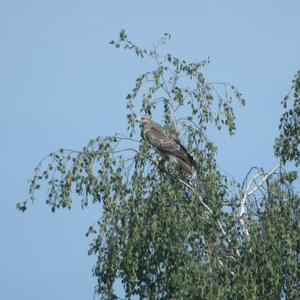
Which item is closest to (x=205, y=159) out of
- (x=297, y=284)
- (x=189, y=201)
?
(x=189, y=201)

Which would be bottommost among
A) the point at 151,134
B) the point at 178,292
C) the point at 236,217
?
the point at 178,292

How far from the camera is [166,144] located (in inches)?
766

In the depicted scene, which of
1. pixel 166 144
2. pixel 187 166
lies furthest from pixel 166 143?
pixel 187 166

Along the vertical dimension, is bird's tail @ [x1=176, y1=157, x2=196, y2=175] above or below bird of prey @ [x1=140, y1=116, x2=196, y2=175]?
below

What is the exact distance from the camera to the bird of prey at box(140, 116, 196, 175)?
18.8 meters

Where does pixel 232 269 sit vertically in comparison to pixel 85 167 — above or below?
below

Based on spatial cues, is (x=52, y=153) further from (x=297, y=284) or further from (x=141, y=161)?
(x=297, y=284)

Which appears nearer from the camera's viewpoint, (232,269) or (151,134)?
(232,269)

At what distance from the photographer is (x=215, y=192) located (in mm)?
17922

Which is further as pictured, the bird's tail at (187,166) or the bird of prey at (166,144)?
the bird of prey at (166,144)

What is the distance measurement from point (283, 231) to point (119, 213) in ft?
7.01

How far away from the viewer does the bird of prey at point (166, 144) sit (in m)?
18.8

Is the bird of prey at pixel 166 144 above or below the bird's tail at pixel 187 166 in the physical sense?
above

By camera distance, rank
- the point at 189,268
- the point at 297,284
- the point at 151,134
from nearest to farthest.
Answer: the point at 189,268, the point at 297,284, the point at 151,134
